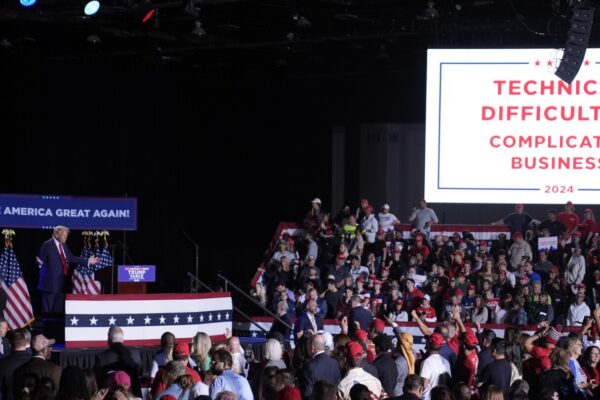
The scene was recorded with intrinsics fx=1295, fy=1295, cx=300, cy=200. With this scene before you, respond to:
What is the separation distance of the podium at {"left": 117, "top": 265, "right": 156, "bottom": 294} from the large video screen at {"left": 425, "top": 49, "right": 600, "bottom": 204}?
561cm

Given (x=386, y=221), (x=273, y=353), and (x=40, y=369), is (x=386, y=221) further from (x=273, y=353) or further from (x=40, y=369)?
(x=40, y=369)

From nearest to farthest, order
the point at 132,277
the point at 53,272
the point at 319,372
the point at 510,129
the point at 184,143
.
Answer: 1. the point at 319,372
2. the point at 53,272
3. the point at 132,277
4. the point at 510,129
5. the point at 184,143

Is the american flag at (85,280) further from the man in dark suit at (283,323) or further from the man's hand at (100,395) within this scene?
the man's hand at (100,395)

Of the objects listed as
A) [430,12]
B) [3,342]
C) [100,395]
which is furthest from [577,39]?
[100,395]

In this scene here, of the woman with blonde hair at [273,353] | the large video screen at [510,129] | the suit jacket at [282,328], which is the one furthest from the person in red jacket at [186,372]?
the large video screen at [510,129]

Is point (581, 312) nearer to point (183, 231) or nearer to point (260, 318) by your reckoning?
point (260, 318)

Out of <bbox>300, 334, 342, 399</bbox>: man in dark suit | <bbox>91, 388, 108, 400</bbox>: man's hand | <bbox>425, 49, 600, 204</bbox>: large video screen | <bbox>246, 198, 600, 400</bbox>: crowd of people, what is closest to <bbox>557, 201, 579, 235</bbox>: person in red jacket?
<bbox>246, 198, 600, 400</bbox>: crowd of people

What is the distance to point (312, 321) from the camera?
17.8 metres

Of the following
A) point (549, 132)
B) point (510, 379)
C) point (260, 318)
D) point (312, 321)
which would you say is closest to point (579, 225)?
point (549, 132)

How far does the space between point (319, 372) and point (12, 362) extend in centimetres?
267

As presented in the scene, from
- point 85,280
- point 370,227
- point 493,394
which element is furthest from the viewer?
point 370,227

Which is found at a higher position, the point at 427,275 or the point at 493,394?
the point at 427,275

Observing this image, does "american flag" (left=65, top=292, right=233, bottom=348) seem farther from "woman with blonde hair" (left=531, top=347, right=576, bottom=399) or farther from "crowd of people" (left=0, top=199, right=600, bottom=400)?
"woman with blonde hair" (left=531, top=347, right=576, bottom=399)

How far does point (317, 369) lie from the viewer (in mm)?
11375
